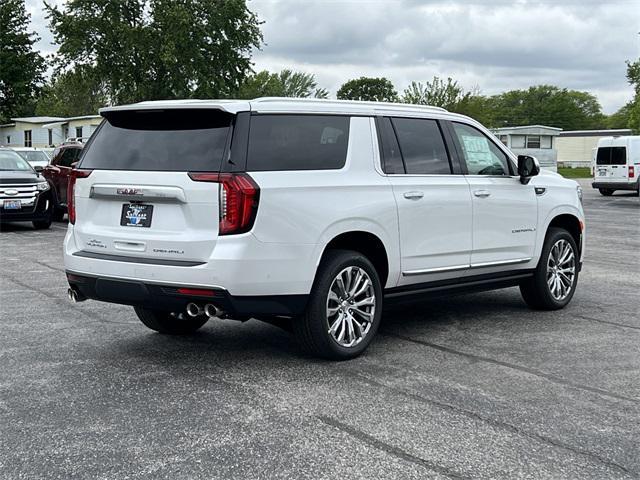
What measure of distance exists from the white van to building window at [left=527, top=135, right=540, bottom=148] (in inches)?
1436

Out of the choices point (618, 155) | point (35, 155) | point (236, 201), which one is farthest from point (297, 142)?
point (618, 155)

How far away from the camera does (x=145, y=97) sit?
47906mm

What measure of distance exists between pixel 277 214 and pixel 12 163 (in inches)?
537

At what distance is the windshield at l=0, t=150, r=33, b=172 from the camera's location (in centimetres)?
1700

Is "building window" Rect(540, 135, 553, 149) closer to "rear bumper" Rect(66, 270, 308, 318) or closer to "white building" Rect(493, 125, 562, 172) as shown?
"white building" Rect(493, 125, 562, 172)

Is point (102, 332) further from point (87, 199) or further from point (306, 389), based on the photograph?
point (306, 389)

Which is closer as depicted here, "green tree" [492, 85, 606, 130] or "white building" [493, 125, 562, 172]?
"white building" [493, 125, 562, 172]

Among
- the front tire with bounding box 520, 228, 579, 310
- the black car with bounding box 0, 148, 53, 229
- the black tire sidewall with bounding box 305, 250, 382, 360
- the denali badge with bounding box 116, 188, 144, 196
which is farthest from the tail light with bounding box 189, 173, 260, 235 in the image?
the black car with bounding box 0, 148, 53, 229

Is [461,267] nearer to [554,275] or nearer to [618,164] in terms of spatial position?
[554,275]

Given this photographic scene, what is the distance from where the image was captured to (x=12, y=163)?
17250 millimetres

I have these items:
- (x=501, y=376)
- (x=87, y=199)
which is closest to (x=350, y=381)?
(x=501, y=376)

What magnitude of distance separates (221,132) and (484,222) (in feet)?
8.86

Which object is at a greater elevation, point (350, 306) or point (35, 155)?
point (35, 155)

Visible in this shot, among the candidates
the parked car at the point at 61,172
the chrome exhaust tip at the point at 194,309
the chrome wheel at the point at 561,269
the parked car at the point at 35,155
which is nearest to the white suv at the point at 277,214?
the chrome exhaust tip at the point at 194,309
